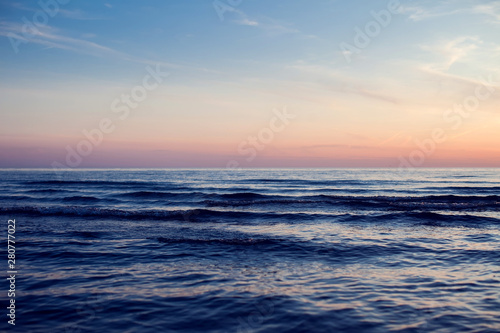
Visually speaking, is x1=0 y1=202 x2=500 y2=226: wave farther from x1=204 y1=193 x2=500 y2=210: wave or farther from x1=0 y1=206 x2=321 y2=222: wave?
x1=204 y1=193 x2=500 y2=210: wave

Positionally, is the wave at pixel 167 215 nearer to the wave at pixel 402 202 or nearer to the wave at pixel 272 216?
the wave at pixel 272 216

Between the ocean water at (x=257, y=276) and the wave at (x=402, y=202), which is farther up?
the ocean water at (x=257, y=276)

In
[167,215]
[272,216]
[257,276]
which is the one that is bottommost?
[272,216]

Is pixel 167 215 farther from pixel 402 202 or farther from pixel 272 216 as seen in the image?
pixel 402 202

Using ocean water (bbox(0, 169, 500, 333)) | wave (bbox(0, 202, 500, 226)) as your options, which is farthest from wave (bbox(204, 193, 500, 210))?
ocean water (bbox(0, 169, 500, 333))

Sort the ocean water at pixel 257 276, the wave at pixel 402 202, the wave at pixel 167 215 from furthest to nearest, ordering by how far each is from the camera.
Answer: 1. the wave at pixel 402 202
2. the wave at pixel 167 215
3. the ocean water at pixel 257 276

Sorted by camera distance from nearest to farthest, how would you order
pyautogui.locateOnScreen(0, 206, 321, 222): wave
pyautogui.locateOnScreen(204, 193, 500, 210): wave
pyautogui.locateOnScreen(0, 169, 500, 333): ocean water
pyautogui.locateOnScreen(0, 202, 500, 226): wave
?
pyautogui.locateOnScreen(0, 169, 500, 333): ocean water, pyautogui.locateOnScreen(0, 202, 500, 226): wave, pyautogui.locateOnScreen(0, 206, 321, 222): wave, pyautogui.locateOnScreen(204, 193, 500, 210): wave

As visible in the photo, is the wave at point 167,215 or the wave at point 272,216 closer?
the wave at point 272,216

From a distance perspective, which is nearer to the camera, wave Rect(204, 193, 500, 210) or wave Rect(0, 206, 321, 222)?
wave Rect(0, 206, 321, 222)

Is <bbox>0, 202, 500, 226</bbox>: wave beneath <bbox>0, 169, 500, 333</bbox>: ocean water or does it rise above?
beneath

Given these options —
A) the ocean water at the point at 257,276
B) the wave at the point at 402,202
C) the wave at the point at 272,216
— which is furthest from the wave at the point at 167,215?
the wave at the point at 402,202

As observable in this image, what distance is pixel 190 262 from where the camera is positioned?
1098cm

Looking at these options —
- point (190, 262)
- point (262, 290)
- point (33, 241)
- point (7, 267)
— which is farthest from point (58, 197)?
point (262, 290)

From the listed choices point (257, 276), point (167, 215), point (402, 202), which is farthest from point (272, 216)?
point (402, 202)
